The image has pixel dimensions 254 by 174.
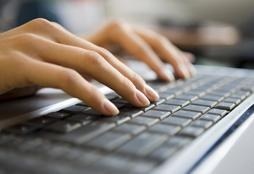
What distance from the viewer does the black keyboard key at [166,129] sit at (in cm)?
31

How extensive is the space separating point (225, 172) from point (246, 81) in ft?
1.03

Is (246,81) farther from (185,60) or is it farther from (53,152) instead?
(53,152)

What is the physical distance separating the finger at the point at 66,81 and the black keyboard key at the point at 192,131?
0.27ft

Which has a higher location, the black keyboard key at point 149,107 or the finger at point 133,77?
the finger at point 133,77

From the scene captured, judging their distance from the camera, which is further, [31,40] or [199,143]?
[31,40]

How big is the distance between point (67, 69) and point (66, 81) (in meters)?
0.01

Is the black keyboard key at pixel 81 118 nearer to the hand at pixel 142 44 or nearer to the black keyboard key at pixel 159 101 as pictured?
the black keyboard key at pixel 159 101

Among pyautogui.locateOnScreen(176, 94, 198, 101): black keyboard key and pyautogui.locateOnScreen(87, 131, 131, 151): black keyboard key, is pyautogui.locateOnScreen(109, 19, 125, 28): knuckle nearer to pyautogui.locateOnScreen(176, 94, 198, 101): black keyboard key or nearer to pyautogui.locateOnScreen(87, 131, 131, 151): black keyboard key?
pyautogui.locateOnScreen(176, 94, 198, 101): black keyboard key

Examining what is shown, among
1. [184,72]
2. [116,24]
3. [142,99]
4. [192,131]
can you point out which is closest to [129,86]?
[142,99]

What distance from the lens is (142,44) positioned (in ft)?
2.35

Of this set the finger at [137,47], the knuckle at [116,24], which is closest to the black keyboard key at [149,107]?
the finger at [137,47]

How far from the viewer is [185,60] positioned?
0.72 m

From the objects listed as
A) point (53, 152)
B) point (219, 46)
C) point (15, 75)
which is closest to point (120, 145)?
point (53, 152)

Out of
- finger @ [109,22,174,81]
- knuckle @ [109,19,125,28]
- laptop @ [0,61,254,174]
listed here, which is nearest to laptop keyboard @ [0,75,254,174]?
laptop @ [0,61,254,174]
